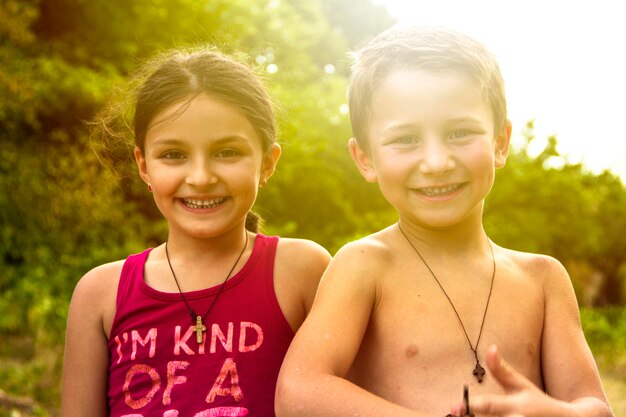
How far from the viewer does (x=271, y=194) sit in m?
9.09

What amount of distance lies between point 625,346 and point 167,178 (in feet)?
27.1

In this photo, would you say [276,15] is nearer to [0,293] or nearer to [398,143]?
[0,293]

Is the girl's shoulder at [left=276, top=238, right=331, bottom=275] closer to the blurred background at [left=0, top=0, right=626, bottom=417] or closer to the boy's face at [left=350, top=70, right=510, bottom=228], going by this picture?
the boy's face at [left=350, top=70, right=510, bottom=228]

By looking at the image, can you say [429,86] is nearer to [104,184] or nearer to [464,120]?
[464,120]

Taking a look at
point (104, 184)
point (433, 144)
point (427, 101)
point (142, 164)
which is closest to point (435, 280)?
point (433, 144)

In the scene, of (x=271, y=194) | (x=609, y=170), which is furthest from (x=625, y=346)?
(x=609, y=170)

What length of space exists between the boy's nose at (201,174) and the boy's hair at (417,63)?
0.45 metres

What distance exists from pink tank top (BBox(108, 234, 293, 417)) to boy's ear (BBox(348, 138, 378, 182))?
0.48 m

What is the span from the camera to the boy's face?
6.55 ft

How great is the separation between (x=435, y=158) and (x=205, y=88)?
805 millimetres

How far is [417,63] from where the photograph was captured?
2041mm

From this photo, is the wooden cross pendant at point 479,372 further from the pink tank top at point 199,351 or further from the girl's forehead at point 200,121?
the girl's forehead at point 200,121

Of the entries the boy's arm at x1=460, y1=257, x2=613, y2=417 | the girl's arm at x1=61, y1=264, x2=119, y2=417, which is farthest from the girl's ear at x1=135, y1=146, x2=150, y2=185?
the boy's arm at x1=460, y1=257, x2=613, y2=417

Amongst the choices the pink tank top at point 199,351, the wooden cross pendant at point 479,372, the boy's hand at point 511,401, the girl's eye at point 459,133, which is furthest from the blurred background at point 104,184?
the boy's hand at point 511,401
